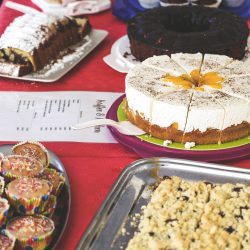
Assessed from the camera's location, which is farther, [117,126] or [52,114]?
[52,114]

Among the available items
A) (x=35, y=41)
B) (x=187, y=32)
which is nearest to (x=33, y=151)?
(x=35, y=41)

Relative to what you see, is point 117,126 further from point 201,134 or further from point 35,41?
point 35,41

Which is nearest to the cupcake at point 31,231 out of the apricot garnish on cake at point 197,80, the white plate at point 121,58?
the apricot garnish on cake at point 197,80

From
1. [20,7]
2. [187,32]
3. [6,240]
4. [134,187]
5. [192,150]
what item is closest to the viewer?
[6,240]

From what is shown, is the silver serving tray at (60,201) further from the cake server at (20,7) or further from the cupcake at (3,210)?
the cake server at (20,7)

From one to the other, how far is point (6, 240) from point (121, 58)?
1.02 meters

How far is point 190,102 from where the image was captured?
1.36 m

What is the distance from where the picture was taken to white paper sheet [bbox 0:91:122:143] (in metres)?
1.50

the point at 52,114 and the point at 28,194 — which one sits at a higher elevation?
the point at 28,194

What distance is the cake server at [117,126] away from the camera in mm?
1418

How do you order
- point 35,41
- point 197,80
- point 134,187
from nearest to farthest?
point 134,187 → point 197,80 → point 35,41

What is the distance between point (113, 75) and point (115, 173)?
574 millimetres

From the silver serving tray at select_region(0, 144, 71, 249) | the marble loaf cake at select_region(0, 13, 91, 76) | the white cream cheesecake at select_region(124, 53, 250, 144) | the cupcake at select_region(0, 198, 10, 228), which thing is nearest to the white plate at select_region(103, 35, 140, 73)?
the marble loaf cake at select_region(0, 13, 91, 76)

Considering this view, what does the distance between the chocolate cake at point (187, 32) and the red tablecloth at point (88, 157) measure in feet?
0.50
